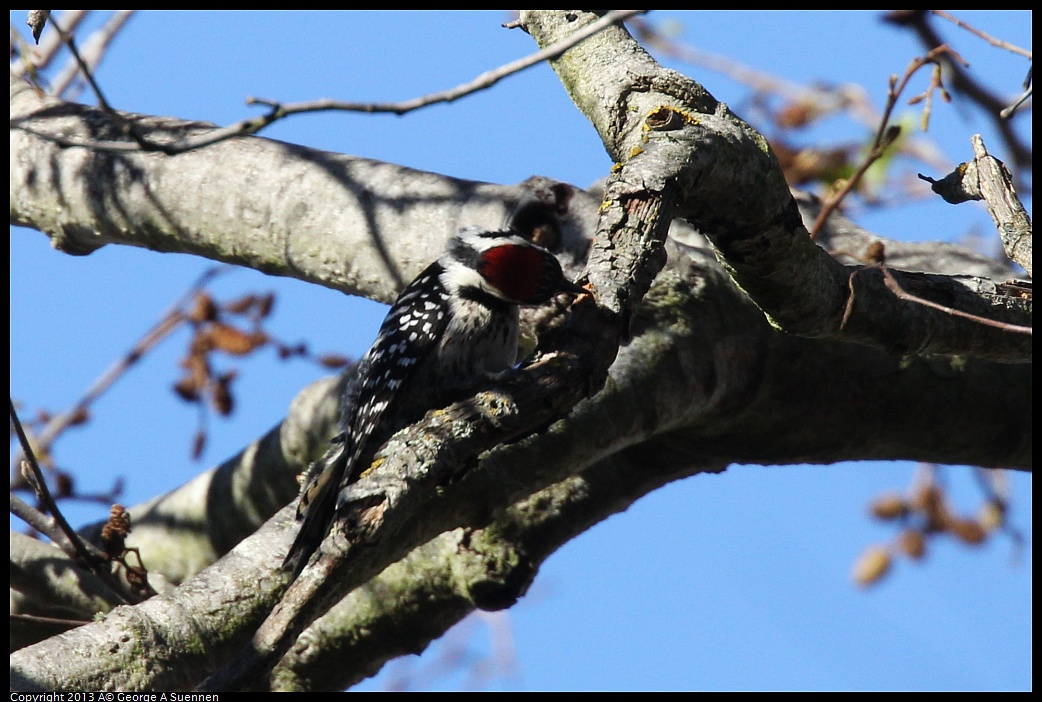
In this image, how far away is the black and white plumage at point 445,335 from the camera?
331 cm

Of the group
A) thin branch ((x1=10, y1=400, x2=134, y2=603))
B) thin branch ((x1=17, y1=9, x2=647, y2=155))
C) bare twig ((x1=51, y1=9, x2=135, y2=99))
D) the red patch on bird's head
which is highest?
bare twig ((x1=51, y1=9, x2=135, y2=99))

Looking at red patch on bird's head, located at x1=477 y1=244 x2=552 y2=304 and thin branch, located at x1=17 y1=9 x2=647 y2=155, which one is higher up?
red patch on bird's head, located at x1=477 y1=244 x2=552 y2=304

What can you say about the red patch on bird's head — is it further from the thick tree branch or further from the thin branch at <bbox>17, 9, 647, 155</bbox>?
the thin branch at <bbox>17, 9, 647, 155</bbox>

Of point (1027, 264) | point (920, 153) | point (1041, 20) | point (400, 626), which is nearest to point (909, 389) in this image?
point (1027, 264)

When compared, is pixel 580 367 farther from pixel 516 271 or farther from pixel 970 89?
pixel 970 89

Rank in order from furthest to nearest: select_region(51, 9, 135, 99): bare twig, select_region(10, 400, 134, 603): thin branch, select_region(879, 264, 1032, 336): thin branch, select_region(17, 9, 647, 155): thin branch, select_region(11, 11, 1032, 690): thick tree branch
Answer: select_region(51, 9, 135, 99): bare twig → select_region(10, 400, 134, 603): thin branch → select_region(879, 264, 1032, 336): thin branch → select_region(11, 11, 1032, 690): thick tree branch → select_region(17, 9, 647, 155): thin branch

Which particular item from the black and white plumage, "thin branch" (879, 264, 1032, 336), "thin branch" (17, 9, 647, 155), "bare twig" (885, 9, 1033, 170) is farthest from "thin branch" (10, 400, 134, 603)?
"bare twig" (885, 9, 1033, 170)

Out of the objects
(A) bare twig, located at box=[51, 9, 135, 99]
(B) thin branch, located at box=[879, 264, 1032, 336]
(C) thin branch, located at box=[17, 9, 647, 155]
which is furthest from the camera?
(A) bare twig, located at box=[51, 9, 135, 99]

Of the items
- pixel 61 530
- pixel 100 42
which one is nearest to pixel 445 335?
pixel 61 530

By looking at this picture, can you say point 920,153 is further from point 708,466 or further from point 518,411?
point 518,411

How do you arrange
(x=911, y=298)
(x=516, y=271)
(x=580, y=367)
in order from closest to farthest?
(x=580, y=367), (x=911, y=298), (x=516, y=271)

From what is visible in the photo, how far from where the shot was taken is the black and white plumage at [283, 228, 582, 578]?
10.9ft

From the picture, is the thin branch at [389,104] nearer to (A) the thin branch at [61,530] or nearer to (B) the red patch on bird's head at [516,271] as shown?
(B) the red patch on bird's head at [516,271]

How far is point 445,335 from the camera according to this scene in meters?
3.60
